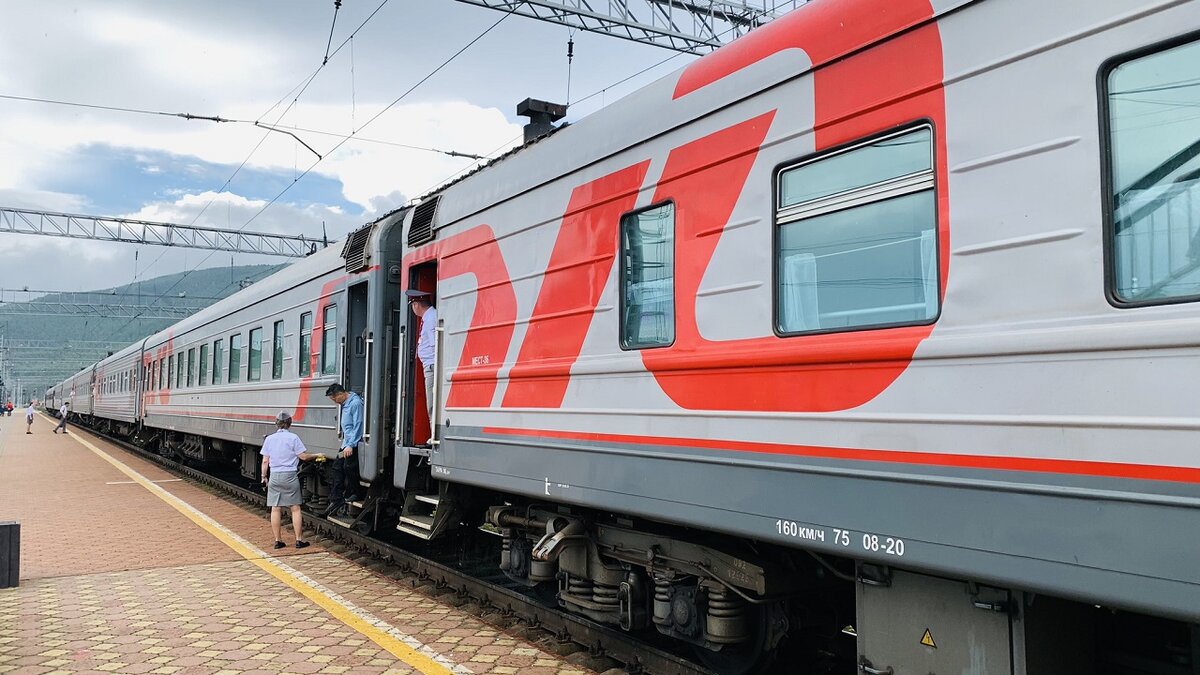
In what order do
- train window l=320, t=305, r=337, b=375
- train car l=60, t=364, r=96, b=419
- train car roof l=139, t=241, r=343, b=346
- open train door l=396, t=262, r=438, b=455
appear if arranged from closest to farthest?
open train door l=396, t=262, r=438, b=455
train window l=320, t=305, r=337, b=375
train car roof l=139, t=241, r=343, b=346
train car l=60, t=364, r=96, b=419

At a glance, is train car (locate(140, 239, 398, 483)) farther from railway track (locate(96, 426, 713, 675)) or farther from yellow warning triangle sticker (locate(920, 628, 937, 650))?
yellow warning triangle sticker (locate(920, 628, 937, 650))

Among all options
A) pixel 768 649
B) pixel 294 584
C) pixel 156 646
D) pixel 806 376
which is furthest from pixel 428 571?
pixel 806 376

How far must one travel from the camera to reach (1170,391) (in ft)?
7.91

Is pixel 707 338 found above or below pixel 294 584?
above

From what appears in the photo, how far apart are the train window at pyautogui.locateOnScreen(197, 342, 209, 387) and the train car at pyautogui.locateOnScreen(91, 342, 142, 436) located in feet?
30.5

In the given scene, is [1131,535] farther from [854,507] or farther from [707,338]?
[707,338]

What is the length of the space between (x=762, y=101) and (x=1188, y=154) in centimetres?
180

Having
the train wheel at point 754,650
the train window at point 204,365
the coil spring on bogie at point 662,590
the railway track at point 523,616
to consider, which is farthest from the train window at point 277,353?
the train wheel at point 754,650

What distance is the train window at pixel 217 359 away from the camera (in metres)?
15.1

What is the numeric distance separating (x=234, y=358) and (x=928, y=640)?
13016 mm

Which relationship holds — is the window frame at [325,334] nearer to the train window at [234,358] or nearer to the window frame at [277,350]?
the window frame at [277,350]

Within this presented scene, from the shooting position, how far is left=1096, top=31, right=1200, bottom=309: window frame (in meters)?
2.54

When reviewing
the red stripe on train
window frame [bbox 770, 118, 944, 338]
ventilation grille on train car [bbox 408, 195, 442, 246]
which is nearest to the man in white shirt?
ventilation grille on train car [bbox 408, 195, 442, 246]

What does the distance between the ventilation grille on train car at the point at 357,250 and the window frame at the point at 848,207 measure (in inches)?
225
